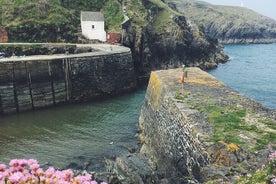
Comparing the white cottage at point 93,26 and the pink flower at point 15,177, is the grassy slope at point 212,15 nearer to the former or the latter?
the white cottage at point 93,26

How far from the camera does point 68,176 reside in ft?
17.3

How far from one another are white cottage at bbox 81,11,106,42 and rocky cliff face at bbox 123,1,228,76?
446cm

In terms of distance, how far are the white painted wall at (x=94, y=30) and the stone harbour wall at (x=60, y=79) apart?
13.2 meters

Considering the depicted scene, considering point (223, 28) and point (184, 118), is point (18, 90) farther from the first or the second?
point (223, 28)

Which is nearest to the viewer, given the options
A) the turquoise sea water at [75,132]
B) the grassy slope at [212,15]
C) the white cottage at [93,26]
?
the turquoise sea water at [75,132]

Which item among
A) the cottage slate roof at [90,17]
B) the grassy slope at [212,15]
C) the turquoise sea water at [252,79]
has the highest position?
the grassy slope at [212,15]

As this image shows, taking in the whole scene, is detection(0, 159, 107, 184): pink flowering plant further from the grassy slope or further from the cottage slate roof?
the grassy slope

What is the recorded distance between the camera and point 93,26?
5631 centimetres

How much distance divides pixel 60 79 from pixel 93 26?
20.8 meters

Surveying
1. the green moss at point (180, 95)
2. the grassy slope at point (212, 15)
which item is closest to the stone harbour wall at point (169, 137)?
the green moss at point (180, 95)

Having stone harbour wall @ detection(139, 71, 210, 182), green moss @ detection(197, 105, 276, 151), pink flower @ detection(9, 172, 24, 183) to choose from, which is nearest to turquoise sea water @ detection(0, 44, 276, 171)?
stone harbour wall @ detection(139, 71, 210, 182)

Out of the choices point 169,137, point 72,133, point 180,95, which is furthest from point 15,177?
point 72,133

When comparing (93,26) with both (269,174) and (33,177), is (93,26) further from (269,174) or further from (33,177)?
(33,177)

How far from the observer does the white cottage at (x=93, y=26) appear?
5638 cm
